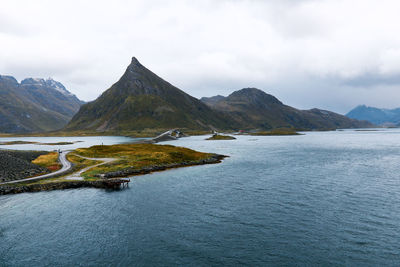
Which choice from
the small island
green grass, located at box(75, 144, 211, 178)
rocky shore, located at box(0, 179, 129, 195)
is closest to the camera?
rocky shore, located at box(0, 179, 129, 195)

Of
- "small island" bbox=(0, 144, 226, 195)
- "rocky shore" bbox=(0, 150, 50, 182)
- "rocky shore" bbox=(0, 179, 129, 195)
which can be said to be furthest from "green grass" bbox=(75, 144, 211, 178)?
"rocky shore" bbox=(0, 150, 50, 182)

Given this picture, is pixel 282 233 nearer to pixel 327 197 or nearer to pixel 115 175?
pixel 327 197

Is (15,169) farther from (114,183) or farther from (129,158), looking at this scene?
(129,158)

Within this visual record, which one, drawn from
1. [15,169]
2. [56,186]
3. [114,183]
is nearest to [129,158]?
[114,183]

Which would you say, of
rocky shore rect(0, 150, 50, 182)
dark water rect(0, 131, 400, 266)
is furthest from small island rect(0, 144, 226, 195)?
dark water rect(0, 131, 400, 266)

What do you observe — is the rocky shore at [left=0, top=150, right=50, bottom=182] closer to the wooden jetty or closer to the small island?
the small island

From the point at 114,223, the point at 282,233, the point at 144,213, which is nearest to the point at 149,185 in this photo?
the point at 144,213

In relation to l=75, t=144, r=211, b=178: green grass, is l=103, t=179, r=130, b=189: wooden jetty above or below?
below

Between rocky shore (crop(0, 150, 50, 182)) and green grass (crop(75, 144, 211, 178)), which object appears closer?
rocky shore (crop(0, 150, 50, 182))

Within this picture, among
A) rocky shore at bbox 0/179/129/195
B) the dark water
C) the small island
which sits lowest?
the dark water

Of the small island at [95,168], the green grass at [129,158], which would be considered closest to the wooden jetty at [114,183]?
the small island at [95,168]

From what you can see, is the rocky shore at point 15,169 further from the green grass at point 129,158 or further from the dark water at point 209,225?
the dark water at point 209,225

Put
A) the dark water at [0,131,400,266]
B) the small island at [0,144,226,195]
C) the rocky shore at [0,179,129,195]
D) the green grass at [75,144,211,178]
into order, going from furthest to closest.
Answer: the green grass at [75,144,211,178]
the small island at [0,144,226,195]
the rocky shore at [0,179,129,195]
the dark water at [0,131,400,266]
